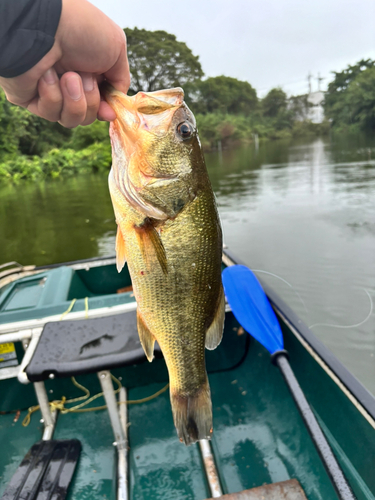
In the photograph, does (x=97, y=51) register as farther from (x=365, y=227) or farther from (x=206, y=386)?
(x=365, y=227)

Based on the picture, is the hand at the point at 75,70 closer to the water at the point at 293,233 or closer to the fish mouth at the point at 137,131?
the fish mouth at the point at 137,131

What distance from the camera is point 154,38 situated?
142ft

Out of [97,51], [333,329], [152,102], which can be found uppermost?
[97,51]

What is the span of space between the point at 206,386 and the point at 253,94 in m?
70.1

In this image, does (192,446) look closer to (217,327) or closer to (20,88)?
(217,327)

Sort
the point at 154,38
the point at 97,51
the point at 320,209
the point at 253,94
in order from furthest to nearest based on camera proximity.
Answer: the point at 253,94 → the point at 154,38 → the point at 320,209 → the point at 97,51

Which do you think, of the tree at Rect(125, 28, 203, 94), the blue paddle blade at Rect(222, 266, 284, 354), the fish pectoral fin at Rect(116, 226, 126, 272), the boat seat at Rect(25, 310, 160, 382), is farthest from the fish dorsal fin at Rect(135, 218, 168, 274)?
the tree at Rect(125, 28, 203, 94)

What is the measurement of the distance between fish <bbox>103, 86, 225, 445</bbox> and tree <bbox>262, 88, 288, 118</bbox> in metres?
69.5

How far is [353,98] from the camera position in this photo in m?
45.3

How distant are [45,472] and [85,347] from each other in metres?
0.85

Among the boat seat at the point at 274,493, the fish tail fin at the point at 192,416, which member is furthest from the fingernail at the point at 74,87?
the boat seat at the point at 274,493

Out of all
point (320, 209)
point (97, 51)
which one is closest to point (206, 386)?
point (97, 51)

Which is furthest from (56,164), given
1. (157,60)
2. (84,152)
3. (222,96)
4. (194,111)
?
(222,96)

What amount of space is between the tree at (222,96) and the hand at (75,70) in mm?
51515
